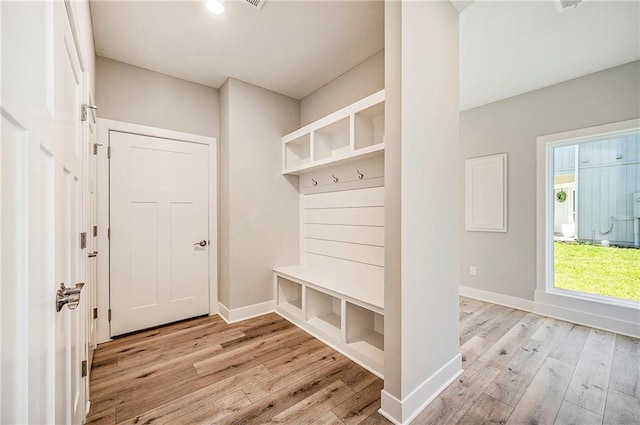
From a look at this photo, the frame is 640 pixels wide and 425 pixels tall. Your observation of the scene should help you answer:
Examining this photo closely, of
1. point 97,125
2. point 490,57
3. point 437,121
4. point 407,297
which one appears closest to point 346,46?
point 437,121

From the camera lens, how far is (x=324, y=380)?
201cm

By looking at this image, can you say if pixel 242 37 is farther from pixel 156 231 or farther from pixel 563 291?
pixel 563 291

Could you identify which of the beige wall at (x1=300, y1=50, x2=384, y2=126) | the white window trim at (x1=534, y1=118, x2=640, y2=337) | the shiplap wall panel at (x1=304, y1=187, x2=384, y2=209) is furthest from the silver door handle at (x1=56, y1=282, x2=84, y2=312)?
the white window trim at (x1=534, y1=118, x2=640, y2=337)

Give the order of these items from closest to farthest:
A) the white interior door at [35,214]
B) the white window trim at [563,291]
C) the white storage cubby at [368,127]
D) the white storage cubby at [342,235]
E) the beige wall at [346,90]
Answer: the white interior door at [35,214] → the white storage cubby at [342,235] → the white storage cubby at [368,127] → the beige wall at [346,90] → the white window trim at [563,291]

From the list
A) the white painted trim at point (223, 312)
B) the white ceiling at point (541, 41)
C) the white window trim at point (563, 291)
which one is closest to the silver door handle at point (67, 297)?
the white painted trim at point (223, 312)

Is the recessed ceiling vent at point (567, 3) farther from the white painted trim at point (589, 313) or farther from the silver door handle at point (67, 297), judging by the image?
the silver door handle at point (67, 297)

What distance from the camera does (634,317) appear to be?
2701mm

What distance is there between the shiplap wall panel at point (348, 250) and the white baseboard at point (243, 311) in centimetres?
85

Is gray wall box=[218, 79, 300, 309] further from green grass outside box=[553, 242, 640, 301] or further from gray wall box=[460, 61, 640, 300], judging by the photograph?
green grass outside box=[553, 242, 640, 301]

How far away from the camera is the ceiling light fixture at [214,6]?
200cm

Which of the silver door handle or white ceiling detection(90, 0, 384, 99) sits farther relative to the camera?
white ceiling detection(90, 0, 384, 99)

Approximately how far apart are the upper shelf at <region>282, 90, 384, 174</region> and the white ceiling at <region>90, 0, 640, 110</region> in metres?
0.60

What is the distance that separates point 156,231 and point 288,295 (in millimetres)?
1668

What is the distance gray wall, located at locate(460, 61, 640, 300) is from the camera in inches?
112
